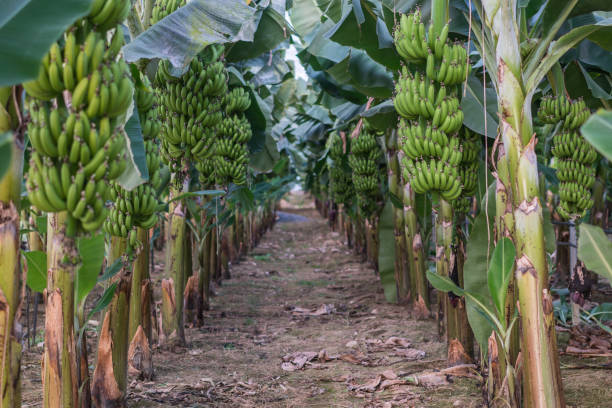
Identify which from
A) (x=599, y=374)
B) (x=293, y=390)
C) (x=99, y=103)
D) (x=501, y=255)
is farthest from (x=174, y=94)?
(x=599, y=374)

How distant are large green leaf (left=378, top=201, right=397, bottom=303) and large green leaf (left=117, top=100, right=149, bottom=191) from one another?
371cm

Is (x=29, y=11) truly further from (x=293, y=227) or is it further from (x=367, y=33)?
(x=293, y=227)

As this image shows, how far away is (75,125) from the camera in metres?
1.52

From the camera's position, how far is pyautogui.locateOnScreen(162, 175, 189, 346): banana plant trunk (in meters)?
3.72

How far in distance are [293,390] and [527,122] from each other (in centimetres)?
222

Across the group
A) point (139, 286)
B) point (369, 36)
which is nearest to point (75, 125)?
point (139, 286)

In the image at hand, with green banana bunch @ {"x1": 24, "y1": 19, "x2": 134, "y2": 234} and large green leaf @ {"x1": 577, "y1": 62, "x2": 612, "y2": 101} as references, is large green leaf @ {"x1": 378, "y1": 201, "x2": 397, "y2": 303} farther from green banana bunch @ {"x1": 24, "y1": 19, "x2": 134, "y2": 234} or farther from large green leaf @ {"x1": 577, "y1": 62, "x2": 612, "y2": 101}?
green banana bunch @ {"x1": 24, "y1": 19, "x2": 134, "y2": 234}

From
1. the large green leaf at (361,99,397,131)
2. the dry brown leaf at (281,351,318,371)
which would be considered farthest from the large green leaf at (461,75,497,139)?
the dry brown leaf at (281,351,318,371)

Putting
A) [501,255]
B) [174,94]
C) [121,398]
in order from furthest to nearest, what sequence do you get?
[174,94] < [121,398] < [501,255]

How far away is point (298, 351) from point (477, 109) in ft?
7.95

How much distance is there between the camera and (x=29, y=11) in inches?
53.9

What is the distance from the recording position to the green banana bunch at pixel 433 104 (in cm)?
274

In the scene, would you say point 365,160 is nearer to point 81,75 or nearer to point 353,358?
point 353,358

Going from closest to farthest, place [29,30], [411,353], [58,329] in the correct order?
[29,30] → [58,329] → [411,353]
